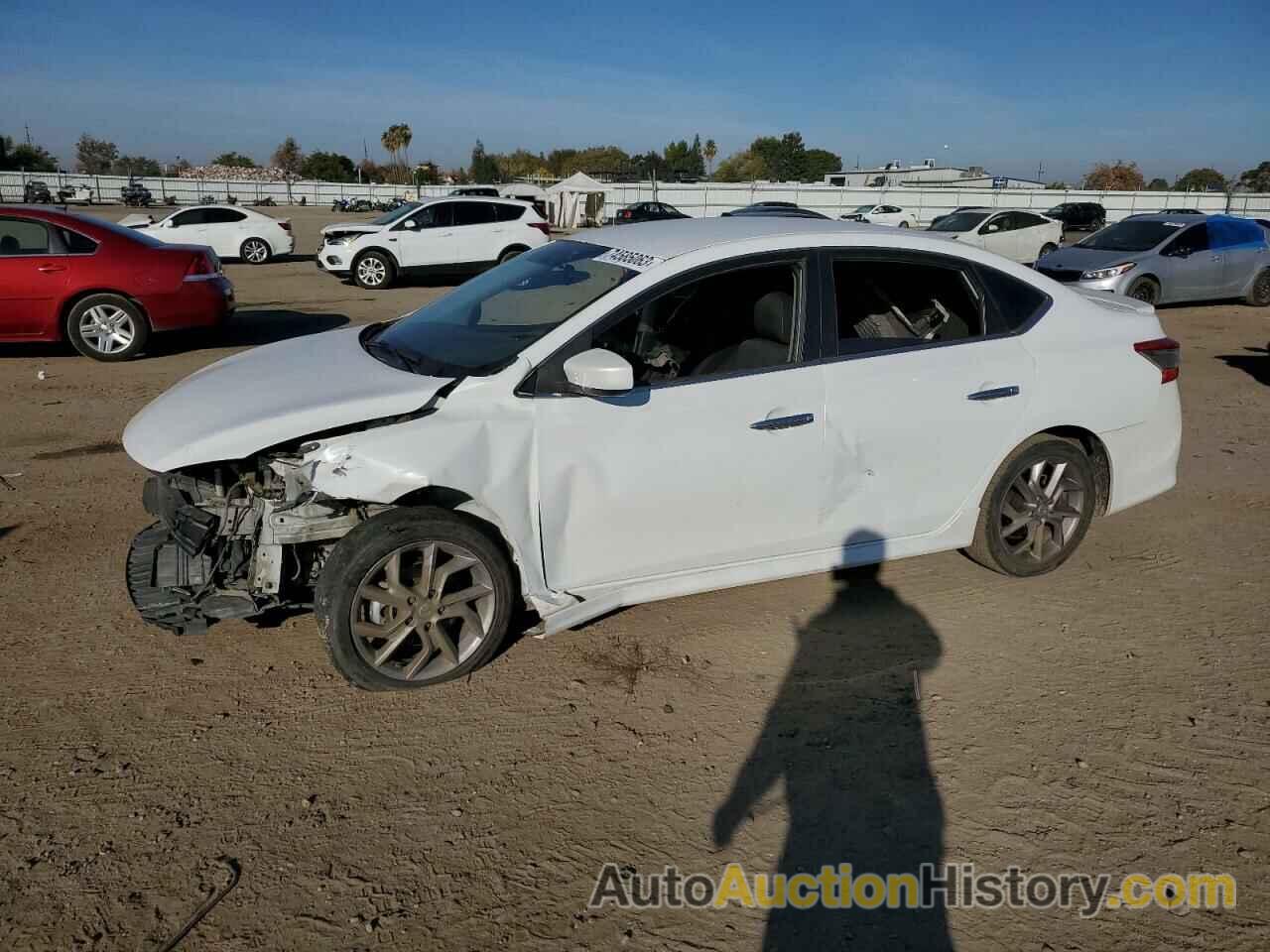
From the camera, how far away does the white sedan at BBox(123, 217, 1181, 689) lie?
3.42m

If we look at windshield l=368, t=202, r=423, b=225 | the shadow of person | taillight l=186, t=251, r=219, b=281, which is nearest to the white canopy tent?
windshield l=368, t=202, r=423, b=225

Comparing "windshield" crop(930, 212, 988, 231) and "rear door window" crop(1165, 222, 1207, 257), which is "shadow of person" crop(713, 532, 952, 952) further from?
"windshield" crop(930, 212, 988, 231)

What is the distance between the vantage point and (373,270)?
1741 centimetres

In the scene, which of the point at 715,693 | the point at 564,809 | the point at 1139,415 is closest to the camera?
the point at 564,809

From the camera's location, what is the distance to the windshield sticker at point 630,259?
12.5ft

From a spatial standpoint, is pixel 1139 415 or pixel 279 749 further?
pixel 1139 415

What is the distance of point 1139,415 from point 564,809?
3.54m

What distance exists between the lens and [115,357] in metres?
9.52

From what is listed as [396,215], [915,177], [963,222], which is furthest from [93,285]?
[915,177]

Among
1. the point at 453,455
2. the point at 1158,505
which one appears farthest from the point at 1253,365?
the point at 453,455

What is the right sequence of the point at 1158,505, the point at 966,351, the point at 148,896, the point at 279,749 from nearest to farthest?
the point at 148,896, the point at 279,749, the point at 966,351, the point at 1158,505

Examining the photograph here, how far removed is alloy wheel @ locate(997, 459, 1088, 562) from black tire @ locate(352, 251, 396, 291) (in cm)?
1493

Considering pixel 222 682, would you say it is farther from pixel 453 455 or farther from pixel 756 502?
pixel 756 502

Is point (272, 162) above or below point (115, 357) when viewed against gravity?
above
